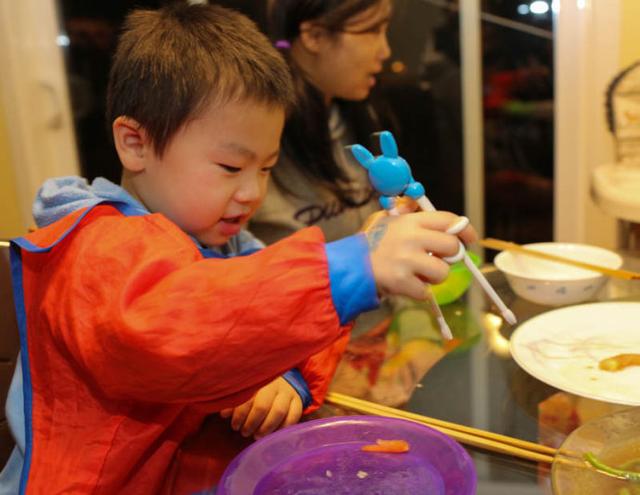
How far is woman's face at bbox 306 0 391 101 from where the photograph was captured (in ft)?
5.12

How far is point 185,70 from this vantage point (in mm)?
757

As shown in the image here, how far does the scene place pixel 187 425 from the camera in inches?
29.5

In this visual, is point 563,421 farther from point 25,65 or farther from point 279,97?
point 25,65

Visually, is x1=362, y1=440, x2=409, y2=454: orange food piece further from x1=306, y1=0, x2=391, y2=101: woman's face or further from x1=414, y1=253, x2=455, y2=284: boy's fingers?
x1=306, y1=0, x2=391, y2=101: woman's face

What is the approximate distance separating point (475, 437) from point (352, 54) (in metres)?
1.11

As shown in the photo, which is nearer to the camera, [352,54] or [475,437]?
[475,437]

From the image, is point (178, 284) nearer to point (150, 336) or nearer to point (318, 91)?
point (150, 336)

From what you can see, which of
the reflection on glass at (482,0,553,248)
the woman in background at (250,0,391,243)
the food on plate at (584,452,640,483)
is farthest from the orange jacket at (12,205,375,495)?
the reflection on glass at (482,0,553,248)

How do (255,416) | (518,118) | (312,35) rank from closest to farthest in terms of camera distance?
(255,416)
(312,35)
(518,118)

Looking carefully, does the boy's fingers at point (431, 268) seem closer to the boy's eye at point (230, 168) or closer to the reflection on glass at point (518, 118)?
the boy's eye at point (230, 168)

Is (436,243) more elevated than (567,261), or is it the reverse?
(436,243)

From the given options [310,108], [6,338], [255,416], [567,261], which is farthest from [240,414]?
[310,108]

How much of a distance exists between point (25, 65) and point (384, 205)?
6.21 feet

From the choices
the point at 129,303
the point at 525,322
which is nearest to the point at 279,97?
the point at 129,303
